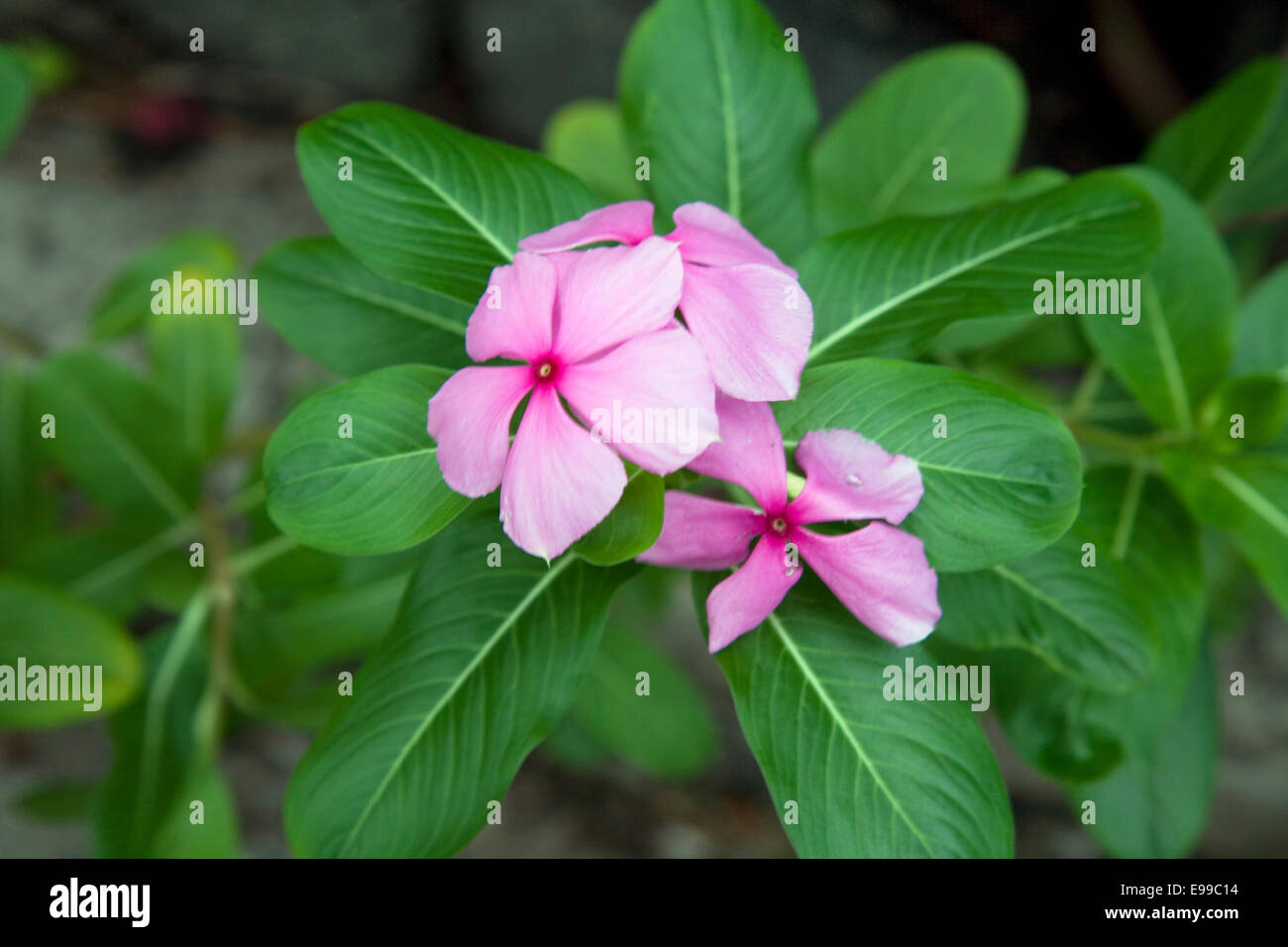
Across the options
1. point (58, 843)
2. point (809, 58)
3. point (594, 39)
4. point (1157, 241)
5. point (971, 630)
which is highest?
point (594, 39)

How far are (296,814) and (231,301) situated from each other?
1.01 meters

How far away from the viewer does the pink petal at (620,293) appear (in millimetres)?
723

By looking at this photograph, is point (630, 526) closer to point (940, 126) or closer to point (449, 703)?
point (449, 703)

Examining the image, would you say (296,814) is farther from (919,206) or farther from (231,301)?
(919,206)

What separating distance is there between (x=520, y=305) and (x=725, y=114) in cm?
47

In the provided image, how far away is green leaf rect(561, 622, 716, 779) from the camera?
1.82m

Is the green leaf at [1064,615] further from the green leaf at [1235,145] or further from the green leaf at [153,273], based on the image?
the green leaf at [153,273]

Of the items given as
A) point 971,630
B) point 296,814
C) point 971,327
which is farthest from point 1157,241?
point 296,814

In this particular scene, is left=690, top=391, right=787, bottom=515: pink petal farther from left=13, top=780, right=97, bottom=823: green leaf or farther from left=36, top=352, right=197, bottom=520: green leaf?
left=13, top=780, right=97, bottom=823: green leaf

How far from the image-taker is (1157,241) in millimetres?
948

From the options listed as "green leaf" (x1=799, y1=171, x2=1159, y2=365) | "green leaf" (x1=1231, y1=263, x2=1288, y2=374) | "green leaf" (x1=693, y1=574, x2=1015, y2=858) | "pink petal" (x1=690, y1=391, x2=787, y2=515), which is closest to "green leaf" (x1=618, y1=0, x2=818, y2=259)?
"green leaf" (x1=799, y1=171, x2=1159, y2=365)

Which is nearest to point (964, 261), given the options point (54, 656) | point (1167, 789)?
point (1167, 789)

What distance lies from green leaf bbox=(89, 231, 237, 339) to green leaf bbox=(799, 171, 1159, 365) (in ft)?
3.82

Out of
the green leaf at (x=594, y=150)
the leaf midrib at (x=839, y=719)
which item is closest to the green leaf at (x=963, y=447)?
the leaf midrib at (x=839, y=719)
